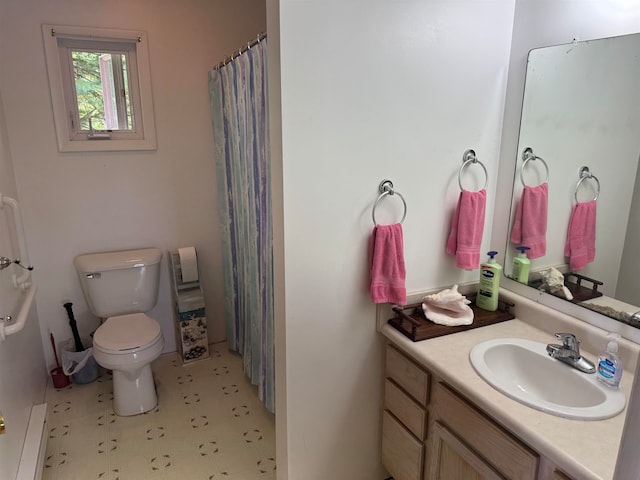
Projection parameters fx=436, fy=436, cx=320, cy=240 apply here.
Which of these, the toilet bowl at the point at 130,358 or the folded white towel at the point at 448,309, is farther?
the toilet bowl at the point at 130,358

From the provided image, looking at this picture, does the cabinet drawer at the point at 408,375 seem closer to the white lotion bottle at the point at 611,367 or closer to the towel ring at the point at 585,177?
the white lotion bottle at the point at 611,367

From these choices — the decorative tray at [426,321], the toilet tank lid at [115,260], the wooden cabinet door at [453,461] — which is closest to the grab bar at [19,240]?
the toilet tank lid at [115,260]

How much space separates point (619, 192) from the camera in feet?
4.70

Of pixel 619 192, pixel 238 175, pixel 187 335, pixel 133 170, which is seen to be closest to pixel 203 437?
pixel 187 335

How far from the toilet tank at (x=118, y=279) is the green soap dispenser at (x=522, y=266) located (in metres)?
2.02

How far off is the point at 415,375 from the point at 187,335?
1.78 meters

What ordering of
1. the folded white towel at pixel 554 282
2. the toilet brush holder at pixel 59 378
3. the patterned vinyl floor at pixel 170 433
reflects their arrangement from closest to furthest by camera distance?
the folded white towel at pixel 554 282 → the patterned vinyl floor at pixel 170 433 → the toilet brush holder at pixel 59 378

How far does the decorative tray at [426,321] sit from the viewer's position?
5.32 feet

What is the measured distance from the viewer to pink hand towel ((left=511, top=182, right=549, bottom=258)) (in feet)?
5.59

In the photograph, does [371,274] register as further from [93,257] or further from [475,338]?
[93,257]

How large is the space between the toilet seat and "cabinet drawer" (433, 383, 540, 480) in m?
1.61

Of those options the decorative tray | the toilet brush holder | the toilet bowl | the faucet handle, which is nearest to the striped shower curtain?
the toilet bowl

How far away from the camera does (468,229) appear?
68.8 inches

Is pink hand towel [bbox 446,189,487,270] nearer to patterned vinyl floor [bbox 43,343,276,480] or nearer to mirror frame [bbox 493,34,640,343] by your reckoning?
mirror frame [bbox 493,34,640,343]
